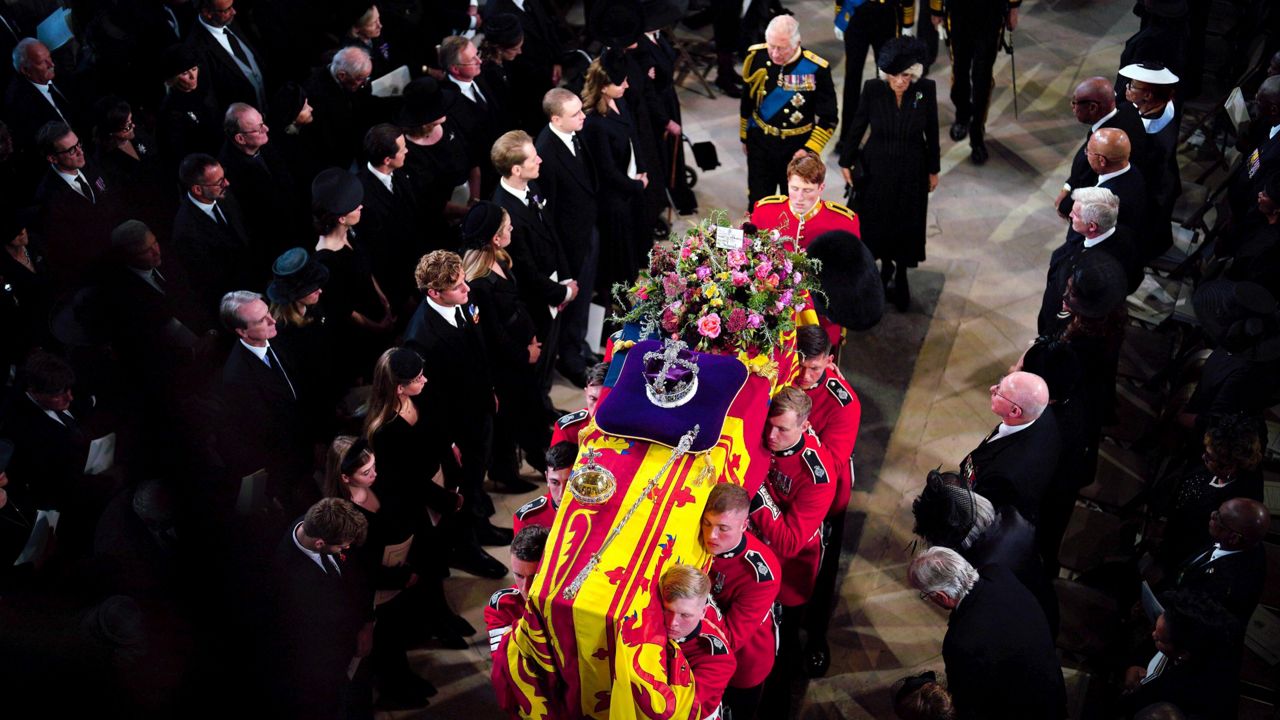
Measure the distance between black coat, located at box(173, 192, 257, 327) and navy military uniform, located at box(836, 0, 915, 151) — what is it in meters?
4.41

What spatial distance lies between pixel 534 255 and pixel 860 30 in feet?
12.1

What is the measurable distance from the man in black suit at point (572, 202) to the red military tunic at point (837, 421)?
215cm

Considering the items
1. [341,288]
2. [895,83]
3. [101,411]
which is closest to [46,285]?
[101,411]

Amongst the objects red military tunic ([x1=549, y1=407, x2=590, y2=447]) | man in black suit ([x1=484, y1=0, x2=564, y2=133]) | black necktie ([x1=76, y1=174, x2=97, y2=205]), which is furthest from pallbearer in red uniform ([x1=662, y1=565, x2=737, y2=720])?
man in black suit ([x1=484, y1=0, x2=564, y2=133])

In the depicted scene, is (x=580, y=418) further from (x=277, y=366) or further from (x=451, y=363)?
(x=277, y=366)

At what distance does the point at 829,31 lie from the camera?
10297 mm

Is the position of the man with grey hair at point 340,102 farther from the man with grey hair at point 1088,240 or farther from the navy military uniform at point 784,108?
the man with grey hair at point 1088,240

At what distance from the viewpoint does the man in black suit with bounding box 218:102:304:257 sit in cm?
611

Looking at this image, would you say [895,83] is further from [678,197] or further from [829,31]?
[829,31]

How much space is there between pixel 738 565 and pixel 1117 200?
3.22m

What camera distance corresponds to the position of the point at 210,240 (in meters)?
5.84

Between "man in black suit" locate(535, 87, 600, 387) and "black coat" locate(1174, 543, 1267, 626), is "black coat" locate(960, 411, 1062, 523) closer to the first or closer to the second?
"black coat" locate(1174, 543, 1267, 626)

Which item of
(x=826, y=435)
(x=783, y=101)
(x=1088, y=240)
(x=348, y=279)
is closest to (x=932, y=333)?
(x=1088, y=240)

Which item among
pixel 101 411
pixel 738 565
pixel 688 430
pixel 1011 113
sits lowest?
pixel 1011 113
